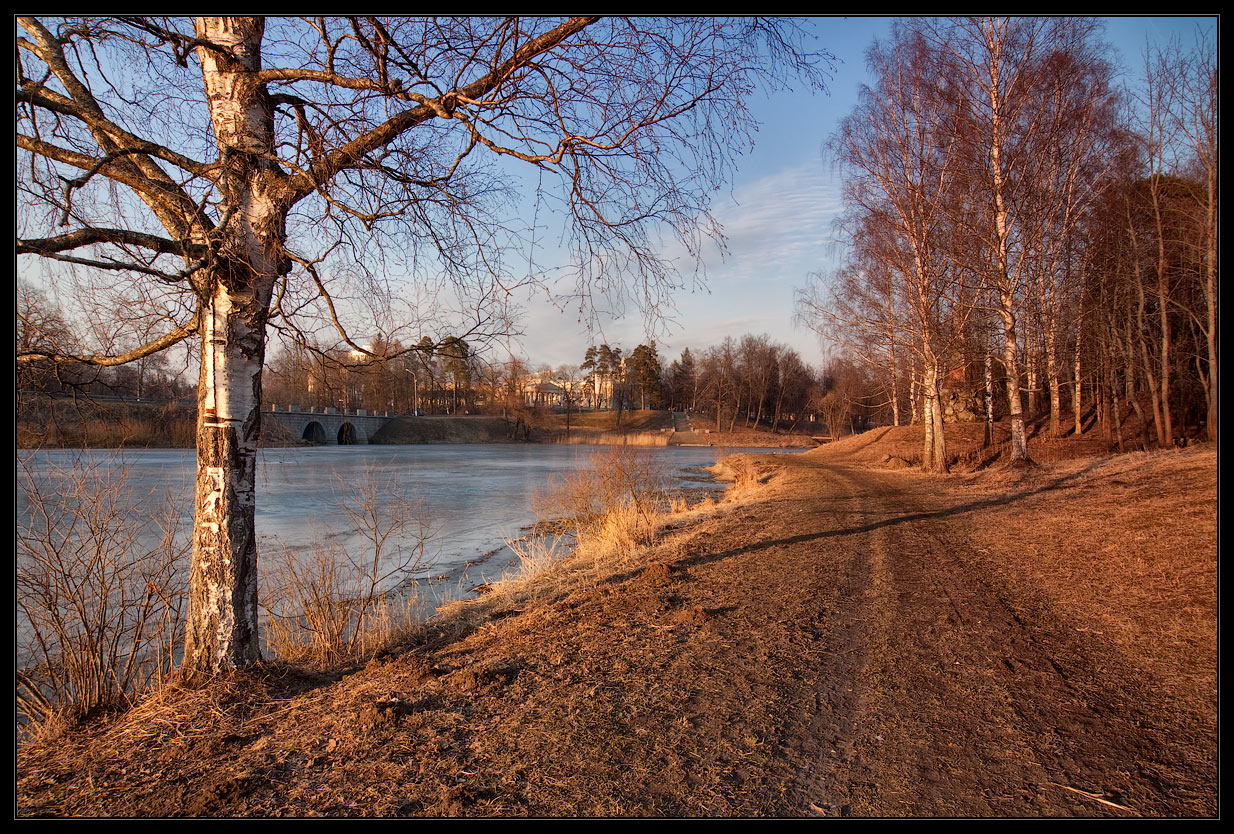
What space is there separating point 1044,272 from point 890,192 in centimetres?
459

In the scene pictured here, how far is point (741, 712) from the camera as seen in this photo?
3.43 metres

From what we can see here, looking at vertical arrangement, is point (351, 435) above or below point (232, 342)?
below

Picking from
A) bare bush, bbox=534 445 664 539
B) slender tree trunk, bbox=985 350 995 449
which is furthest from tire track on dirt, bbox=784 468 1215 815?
slender tree trunk, bbox=985 350 995 449

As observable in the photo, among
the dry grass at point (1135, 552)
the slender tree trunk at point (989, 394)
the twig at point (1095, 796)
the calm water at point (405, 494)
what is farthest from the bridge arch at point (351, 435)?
the twig at point (1095, 796)

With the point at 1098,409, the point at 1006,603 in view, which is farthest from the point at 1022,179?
the point at 1006,603

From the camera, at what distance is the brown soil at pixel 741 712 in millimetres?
2676

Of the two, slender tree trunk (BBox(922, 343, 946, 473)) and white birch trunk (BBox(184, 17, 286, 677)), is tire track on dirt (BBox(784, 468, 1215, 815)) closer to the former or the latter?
white birch trunk (BBox(184, 17, 286, 677))

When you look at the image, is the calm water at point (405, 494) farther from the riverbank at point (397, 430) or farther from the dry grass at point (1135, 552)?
the dry grass at point (1135, 552)

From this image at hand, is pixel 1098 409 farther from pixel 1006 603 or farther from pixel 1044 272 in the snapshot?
pixel 1006 603

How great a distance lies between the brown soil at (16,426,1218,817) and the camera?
2.68 m

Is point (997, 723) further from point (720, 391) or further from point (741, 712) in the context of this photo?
point (720, 391)

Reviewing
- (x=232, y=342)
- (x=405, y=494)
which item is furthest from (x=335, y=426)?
(x=232, y=342)

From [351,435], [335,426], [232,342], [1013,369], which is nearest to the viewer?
[232,342]

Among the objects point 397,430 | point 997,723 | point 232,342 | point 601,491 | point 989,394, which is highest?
point 232,342
